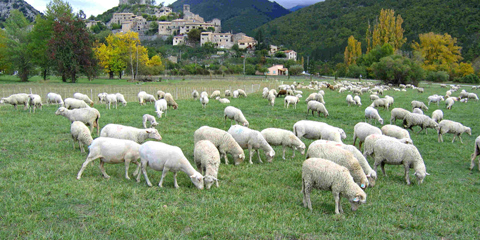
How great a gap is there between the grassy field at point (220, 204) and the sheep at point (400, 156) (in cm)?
38

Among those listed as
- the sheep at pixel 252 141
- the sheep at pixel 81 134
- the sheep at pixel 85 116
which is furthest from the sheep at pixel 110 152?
the sheep at pixel 85 116

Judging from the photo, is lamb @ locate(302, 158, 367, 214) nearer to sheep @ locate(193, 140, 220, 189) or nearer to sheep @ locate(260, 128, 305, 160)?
sheep @ locate(193, 140, 220, 189)

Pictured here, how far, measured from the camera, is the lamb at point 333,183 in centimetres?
640

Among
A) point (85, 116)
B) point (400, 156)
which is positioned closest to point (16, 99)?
point (85, 116)

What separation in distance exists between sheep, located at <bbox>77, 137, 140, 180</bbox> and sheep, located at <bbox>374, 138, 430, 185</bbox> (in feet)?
21.9

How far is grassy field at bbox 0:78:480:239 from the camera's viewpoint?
5324mm

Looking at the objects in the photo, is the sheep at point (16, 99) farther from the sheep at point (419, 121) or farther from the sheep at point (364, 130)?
the sheep at point (419, 121)

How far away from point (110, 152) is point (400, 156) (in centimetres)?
768

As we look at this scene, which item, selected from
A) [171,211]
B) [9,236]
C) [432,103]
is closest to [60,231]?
[9,236]

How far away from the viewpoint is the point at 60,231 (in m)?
5.04

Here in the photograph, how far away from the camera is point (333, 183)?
6547 millimetres

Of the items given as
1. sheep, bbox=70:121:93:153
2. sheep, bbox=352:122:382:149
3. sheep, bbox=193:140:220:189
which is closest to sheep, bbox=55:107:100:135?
sheep, bbox=70:121:93:153

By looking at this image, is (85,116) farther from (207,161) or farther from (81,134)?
(207,161)

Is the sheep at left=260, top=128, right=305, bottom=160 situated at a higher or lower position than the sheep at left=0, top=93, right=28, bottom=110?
lower
